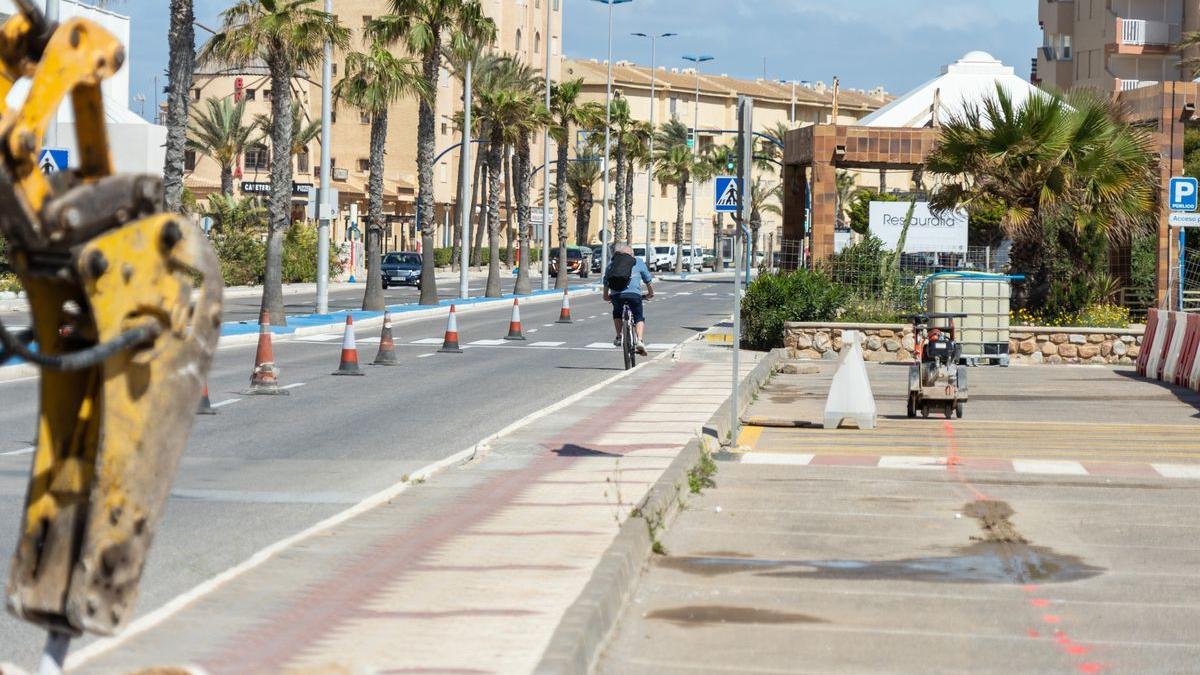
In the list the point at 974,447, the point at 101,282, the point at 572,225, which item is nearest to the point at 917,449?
the point at 974,447

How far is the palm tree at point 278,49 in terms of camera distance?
36.2 metres

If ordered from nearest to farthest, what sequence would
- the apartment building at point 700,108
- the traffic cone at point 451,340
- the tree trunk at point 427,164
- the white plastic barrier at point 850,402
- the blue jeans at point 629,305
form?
the white plastic barrier at point 850,402
the blue jeans at point 629,305
the traffic cone at point 451,340
the tree trunk at point 427,164
the apartment building at point 700,108

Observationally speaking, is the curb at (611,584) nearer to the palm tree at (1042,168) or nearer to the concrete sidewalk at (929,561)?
the concrete sidewalk at (929,561)

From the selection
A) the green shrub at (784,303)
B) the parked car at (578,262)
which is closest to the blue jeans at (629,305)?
the green shrub at (784,303)

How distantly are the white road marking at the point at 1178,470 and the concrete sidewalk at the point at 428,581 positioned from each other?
13.1 feet

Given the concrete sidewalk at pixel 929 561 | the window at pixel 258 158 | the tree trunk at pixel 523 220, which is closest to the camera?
the concrete sidewalk at pixel 929 561

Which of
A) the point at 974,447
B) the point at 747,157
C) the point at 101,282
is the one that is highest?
the point at 747,157

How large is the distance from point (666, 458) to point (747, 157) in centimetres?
331

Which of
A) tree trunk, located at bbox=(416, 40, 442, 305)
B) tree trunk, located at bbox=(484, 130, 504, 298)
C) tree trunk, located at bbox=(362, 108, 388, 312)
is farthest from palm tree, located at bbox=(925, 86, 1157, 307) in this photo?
tree trunk, located at bbox=(484, 130, 504, 298)

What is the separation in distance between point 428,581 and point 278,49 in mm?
30461

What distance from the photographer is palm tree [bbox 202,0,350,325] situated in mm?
36219

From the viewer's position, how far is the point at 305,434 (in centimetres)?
1606

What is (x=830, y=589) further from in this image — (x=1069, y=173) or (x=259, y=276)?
(x=259, y=276)

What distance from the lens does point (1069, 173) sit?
2883 cm
